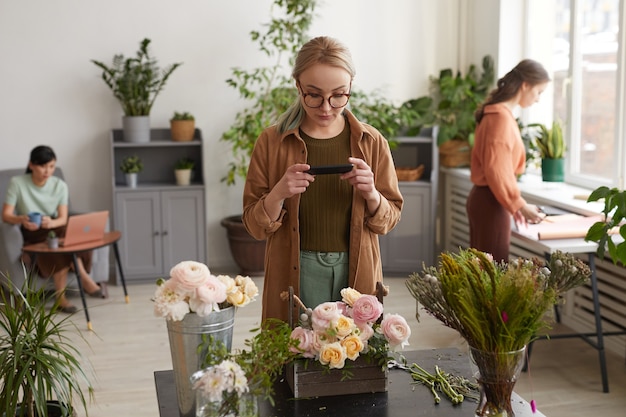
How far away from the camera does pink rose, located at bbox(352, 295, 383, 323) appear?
7.02 feet

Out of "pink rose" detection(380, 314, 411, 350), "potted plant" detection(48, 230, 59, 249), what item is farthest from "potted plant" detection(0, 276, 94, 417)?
"potted plant" detection(48, 230, 59, 249)

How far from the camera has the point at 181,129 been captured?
6.36 m

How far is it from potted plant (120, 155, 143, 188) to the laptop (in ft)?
3.00

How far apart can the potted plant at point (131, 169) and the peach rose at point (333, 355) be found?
4.45m

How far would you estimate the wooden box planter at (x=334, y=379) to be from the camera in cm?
213

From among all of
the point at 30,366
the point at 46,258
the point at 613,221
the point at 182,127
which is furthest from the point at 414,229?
the point at 30,366

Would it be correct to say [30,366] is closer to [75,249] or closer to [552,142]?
[75,249]

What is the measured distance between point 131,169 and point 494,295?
4776 mm

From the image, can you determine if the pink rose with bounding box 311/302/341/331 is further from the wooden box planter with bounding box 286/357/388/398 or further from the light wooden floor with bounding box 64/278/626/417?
the light wooden floor with bounding box 64/278/626/417

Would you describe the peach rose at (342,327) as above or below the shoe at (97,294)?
above

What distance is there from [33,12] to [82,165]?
3.86ft

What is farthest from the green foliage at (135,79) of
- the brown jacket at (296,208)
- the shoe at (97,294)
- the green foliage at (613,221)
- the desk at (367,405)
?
the desk at (367,405)

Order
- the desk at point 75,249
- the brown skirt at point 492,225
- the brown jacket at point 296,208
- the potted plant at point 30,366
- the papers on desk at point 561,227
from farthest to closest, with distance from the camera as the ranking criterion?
the desk at point 75,249 < the brown skirt at point 492,225 < the papers on desk at point 561,227 < the potted plant at point 30,366 < the brown jacket at point 296,208

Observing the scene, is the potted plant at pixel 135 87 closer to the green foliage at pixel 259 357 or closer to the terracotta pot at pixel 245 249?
the terracotta pot at pixel 245 249
